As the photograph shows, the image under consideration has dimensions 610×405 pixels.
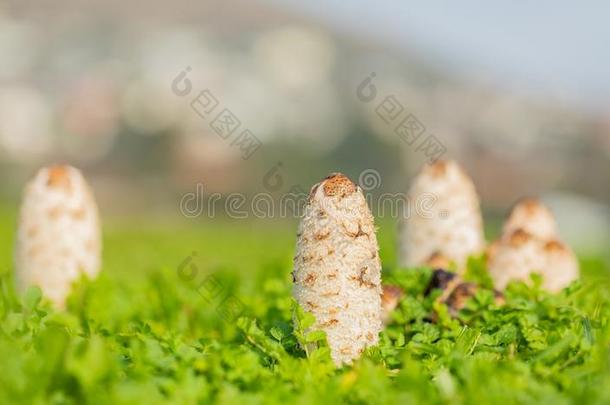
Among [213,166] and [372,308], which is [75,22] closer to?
[213,166]

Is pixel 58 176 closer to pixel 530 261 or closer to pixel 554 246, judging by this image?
pixel 530 261

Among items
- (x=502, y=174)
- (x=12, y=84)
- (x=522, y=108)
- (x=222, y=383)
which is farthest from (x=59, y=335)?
→ (x=12, y=84)

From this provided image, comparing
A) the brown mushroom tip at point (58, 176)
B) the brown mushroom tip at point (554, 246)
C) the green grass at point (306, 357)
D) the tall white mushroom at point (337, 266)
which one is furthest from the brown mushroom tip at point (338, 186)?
the brown mushroom tip at point (58, 176)

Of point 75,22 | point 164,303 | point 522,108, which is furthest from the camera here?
point 75,22

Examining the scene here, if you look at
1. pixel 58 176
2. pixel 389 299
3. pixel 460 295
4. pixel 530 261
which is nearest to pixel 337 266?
pixel 389 299

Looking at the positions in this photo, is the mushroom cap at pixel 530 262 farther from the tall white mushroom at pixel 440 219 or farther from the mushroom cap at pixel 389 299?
the mushroom cap at pixel 389 299

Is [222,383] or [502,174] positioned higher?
[502,174]

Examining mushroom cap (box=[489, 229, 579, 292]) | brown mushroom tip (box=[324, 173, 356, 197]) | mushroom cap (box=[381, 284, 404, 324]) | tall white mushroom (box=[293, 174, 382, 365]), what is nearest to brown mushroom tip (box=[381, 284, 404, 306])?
mushroom cap (box=[381, 284, 404, 324])
